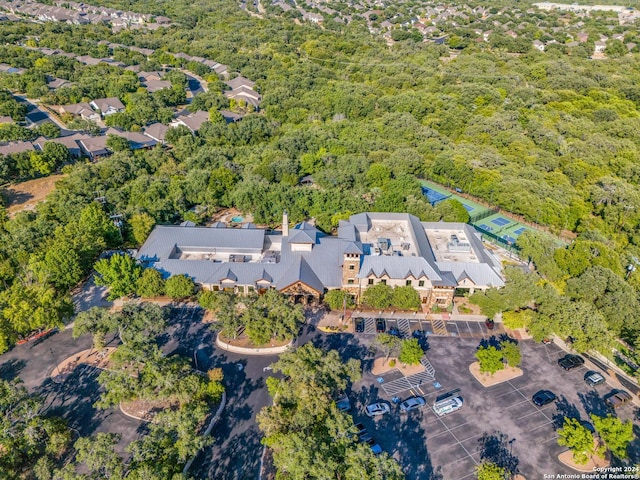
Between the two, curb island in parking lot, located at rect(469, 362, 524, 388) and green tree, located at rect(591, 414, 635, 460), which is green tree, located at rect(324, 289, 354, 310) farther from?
green tree, located at rect(591, 414, 635, 460)

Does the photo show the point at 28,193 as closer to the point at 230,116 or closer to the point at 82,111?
the point at 82,111

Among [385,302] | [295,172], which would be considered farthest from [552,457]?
[295,172]

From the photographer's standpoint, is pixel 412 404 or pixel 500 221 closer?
pixel 412 404

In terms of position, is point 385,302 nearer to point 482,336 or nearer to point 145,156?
point 482,336

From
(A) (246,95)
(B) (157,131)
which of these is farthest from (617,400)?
(A) (246,95)

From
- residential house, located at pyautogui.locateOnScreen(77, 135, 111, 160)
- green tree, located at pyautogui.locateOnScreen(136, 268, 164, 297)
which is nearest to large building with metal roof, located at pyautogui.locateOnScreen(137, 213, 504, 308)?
green tree, located at pyautogui.locateOnScreen(136, 268, 164, 297)

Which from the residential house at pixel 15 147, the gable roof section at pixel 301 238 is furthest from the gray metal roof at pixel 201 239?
the residential house at pixel 15 147
